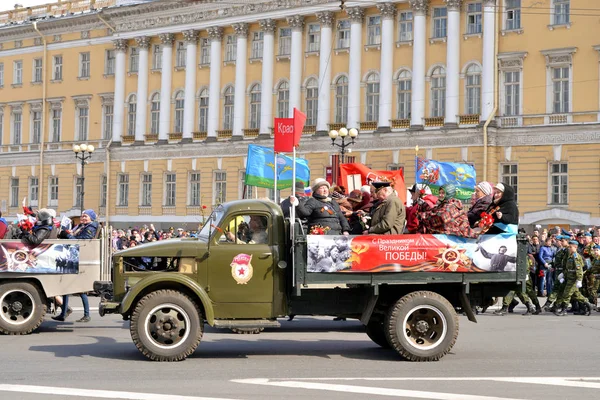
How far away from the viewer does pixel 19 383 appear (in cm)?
1105

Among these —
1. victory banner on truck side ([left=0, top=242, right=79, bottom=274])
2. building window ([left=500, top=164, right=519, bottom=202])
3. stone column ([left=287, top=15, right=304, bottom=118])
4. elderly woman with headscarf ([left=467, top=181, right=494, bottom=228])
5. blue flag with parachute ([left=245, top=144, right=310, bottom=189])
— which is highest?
stone column ([left=287, top=15, right=304, bottom=118])

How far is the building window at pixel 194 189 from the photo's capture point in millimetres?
56078

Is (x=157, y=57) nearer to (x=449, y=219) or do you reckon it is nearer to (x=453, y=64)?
(x=453, y=64)

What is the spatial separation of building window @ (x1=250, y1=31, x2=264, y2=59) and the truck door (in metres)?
41.7

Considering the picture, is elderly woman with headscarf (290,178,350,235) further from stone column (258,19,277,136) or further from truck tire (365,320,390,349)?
stone column (258,19,277,136)

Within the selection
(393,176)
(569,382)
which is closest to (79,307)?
(393,176)

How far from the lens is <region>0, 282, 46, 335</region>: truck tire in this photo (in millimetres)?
16344

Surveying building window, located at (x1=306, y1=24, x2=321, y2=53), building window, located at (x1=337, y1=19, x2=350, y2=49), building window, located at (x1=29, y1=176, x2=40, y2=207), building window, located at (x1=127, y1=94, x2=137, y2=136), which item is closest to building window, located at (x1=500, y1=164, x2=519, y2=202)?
building window, located at (x1=337, y1=19, x2=350, y2=49)

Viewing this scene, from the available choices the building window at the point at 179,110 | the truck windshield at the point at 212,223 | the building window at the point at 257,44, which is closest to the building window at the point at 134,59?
the building window at the point at 179,110

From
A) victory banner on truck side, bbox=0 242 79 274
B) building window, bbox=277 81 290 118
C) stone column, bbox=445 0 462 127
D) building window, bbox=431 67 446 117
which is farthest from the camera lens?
building window, bbox=277 81 290 118

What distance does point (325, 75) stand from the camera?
51156 mm

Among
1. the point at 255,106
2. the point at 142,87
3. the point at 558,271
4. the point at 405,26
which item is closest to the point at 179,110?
the point at 142,87

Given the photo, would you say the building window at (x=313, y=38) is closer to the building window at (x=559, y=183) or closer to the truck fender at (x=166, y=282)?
the building window at (x=559, y=183)

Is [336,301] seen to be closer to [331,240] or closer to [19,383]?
[331,240]
